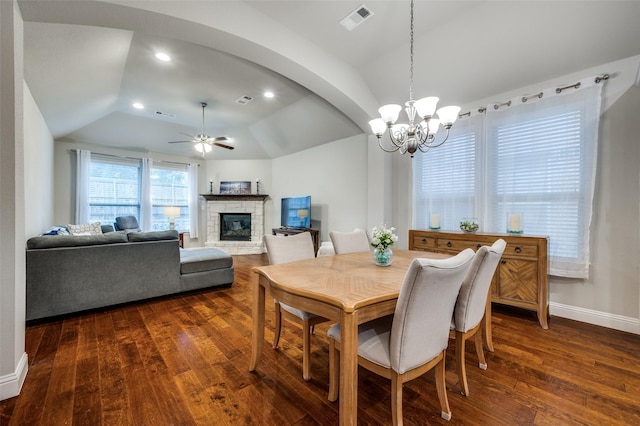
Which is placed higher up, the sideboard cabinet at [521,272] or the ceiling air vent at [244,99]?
the ceiling air vent at [244,99]

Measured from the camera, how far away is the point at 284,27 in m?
2.77

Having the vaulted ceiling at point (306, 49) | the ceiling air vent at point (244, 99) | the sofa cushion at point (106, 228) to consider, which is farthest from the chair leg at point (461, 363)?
the sofa cushion at point (106, 228)

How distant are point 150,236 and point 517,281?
417 centimetres

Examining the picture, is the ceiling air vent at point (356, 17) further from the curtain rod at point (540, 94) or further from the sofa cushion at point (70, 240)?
the sofa cushion at point (70, 240)

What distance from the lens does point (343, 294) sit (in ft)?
4.30

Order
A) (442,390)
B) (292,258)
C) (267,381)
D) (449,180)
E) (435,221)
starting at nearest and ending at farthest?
(442,390) → (267,381) → (292,258) → (435,221) → (449,180)

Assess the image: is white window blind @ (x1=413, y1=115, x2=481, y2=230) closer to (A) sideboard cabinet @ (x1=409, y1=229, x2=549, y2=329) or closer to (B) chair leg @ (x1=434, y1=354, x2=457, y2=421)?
(A) sideboard cabinet @ (x1=409, y1=229, x2=549, y2=329)

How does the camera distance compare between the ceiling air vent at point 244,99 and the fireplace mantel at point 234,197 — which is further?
the fireplace mantel at point 234,197

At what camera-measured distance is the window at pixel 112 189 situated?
6.05 m

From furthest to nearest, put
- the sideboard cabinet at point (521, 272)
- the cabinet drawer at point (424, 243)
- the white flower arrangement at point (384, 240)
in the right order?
the cabinet drawer at point (424, 243) → the sideboard cabinet at point (521, 272) → the white flower arrangement at point (384, 240)

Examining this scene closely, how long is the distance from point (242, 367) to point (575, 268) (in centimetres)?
328

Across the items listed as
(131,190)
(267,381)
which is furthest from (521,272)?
(131,190)

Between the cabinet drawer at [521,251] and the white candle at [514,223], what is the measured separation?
0.26 metres

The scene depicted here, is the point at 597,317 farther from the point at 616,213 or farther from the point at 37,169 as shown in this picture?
the point at 37,169
